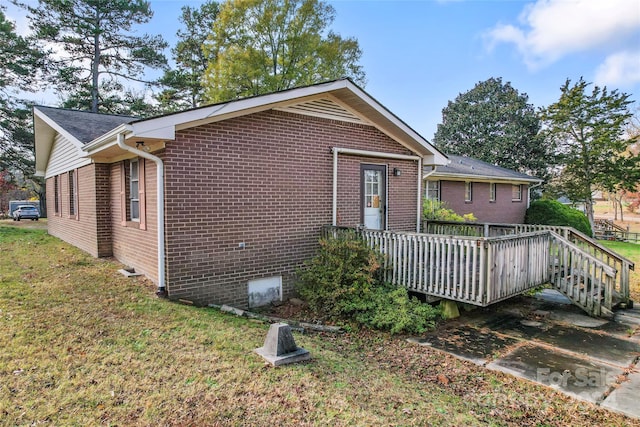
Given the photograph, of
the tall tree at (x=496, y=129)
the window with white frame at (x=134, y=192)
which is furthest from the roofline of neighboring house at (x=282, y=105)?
Result: the tall tree at (x=496, y=129)

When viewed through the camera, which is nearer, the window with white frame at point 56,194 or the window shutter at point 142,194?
the window shutter at point 142,194

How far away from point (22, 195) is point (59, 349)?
54.5 metres

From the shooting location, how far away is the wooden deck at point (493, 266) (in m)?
6.01

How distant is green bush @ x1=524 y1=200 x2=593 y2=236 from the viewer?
70.5 feet

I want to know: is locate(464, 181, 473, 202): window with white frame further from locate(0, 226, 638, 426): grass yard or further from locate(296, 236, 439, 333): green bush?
locate(0, 226, 638, 426): grass yard

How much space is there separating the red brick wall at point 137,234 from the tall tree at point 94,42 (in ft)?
65.0

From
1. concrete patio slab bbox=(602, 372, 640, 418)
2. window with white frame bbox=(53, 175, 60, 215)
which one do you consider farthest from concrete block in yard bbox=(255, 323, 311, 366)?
window with white frame bbox=(53, 175, 60, 215)

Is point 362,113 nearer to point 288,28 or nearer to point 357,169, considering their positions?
point 357,169

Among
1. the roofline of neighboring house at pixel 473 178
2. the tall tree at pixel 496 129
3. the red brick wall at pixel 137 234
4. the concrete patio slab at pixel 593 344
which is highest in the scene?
the tall tree at pixel 496 129

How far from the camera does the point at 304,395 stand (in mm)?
3533

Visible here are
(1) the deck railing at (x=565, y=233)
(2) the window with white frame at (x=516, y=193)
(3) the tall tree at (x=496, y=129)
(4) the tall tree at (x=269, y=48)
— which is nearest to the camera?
(1) the deck railing at (x=565, y=233)

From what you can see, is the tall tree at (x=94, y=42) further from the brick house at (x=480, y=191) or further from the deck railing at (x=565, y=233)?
the deck railing at (x=565, y=233)

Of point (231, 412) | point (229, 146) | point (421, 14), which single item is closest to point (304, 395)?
point (231, 412)

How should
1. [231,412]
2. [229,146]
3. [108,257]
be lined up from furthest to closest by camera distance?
1. [108,257]
2. [229,146]
3. [231,412]
